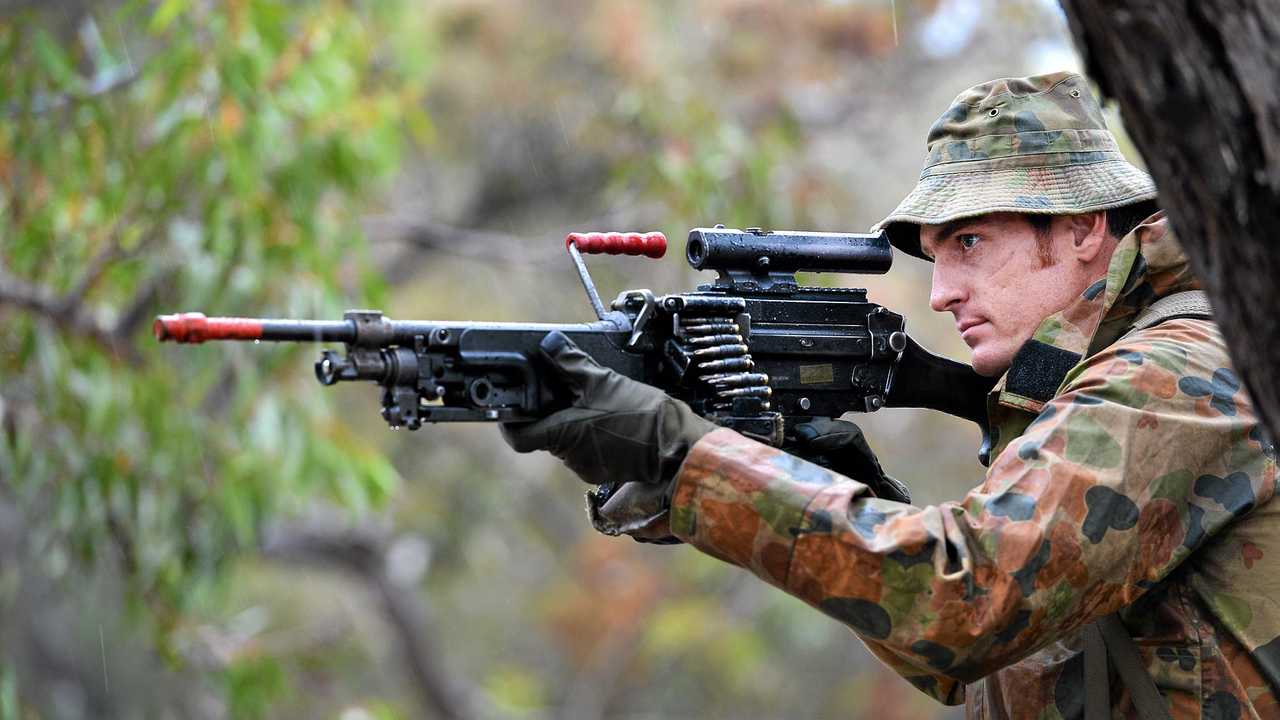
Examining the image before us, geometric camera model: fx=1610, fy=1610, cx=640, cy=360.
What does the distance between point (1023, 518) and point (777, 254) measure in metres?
1.16

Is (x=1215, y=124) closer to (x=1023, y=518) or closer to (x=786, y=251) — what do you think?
(x=1023, y=518)

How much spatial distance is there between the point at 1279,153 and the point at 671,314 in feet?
5.54

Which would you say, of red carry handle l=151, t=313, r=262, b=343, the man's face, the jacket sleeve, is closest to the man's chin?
the man's face

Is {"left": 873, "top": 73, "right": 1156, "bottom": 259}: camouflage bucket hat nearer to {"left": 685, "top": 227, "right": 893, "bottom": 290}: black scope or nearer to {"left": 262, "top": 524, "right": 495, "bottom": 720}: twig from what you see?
{"left": 685, "top": 227, "right": 893, "bottom": 290}: black scope

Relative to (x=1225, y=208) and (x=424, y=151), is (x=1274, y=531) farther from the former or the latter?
(x=424, y=151)

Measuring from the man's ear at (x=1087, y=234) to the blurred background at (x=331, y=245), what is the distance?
4362mm

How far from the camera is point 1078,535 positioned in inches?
107

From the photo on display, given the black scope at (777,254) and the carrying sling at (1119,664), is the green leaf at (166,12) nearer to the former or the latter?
the black scope at (777,254)

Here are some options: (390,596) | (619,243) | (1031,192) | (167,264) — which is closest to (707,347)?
(619,243)

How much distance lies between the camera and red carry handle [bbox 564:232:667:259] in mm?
3521

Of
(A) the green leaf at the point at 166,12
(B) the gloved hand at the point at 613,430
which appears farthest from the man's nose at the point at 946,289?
(A) the green leaf at the point at 166,12

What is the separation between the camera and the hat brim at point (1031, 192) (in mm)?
3361

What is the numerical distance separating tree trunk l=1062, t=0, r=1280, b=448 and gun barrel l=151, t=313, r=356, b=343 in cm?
156

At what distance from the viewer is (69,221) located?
7.23 m
